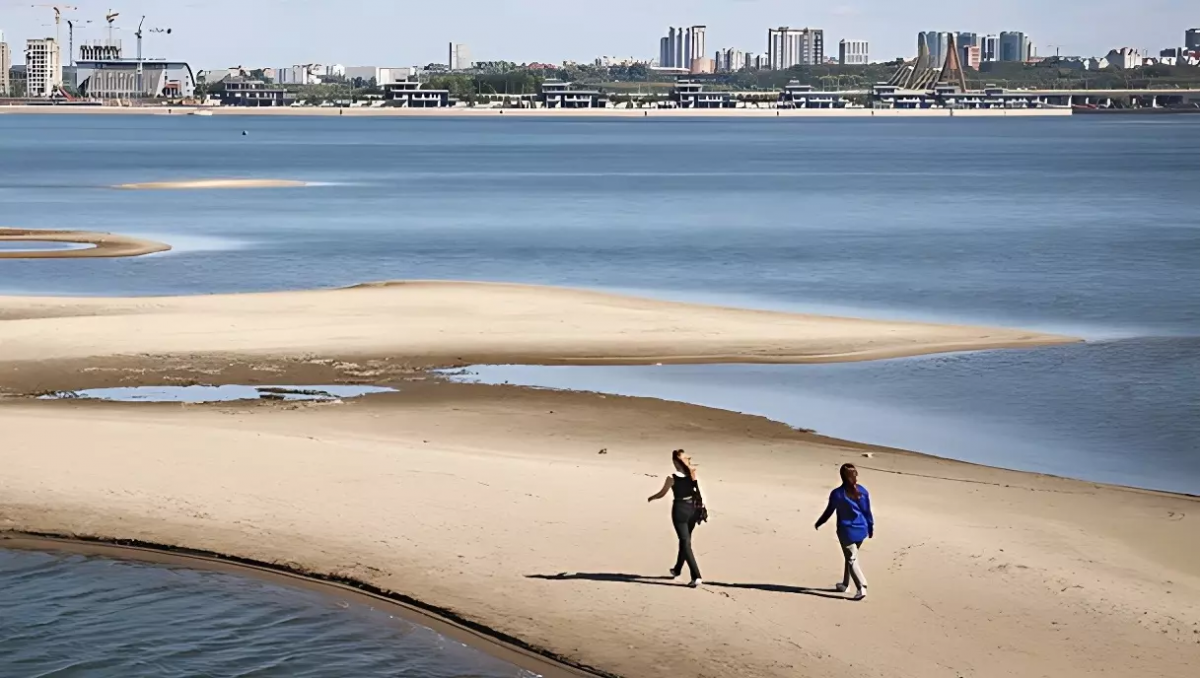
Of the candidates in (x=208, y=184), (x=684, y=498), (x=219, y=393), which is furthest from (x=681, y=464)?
(x=208, y=184)

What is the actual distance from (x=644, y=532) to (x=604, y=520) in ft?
2.59

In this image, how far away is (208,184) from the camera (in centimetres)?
11750

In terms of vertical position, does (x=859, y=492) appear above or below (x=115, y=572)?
above

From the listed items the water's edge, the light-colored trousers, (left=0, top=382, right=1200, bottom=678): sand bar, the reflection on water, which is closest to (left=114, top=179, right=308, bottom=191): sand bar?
the reflection on water

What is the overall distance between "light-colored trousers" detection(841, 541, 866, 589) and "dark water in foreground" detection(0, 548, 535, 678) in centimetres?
397

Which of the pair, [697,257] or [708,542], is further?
[697,257]

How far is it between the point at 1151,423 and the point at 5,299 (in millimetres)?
32035

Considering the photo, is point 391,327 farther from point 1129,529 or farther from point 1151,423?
point 1129,529

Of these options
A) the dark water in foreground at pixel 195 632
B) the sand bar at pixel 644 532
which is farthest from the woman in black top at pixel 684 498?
the dark water in foreground at pixel 195 632

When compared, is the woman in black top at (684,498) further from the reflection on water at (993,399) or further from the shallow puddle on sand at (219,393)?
the shallow puddle on sand at (219,393)

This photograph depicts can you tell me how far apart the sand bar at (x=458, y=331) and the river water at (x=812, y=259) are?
2.08 m

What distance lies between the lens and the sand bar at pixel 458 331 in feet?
129

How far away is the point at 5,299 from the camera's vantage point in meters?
48.5

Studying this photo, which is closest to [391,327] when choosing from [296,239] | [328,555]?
[328,555]
